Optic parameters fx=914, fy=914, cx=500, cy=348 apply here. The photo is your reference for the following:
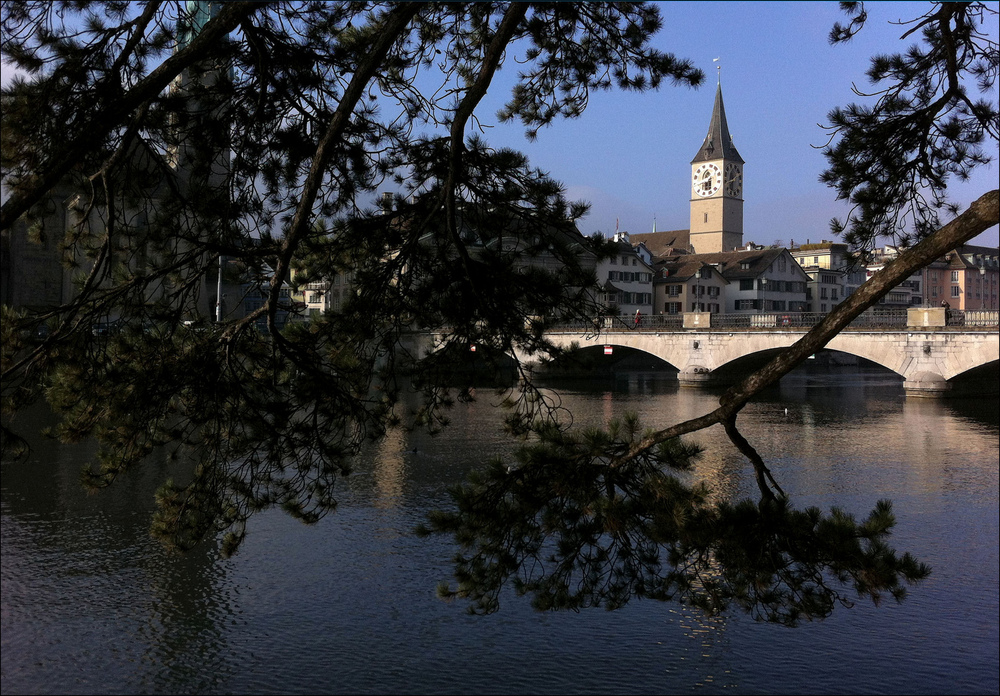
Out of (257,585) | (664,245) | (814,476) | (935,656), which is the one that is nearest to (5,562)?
(257,585)

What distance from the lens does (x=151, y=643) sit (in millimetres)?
8383

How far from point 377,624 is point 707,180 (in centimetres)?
7471

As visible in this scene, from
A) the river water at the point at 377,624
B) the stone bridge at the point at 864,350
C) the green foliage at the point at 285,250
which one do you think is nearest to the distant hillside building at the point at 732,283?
the stone bridge at the point at 864,350

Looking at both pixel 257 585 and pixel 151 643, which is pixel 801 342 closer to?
pixel 151 643

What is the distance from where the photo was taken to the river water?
777 cm

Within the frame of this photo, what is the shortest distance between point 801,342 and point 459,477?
12.4m

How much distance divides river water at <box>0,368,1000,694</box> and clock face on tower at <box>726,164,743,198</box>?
→ 66.4 metres

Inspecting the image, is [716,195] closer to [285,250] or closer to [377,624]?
[377,624]

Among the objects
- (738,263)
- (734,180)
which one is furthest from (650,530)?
(734,180)

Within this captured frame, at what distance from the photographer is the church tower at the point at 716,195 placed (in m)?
77.4

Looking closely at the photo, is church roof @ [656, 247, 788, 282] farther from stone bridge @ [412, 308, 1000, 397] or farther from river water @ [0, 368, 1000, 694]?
river water @ [0, 368, 1000, 694]

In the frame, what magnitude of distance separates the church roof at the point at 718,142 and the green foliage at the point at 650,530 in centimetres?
7349

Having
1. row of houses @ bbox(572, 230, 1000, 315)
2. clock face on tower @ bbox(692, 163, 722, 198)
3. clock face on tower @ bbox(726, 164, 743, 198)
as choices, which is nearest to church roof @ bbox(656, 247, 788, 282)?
row of houses @ bbox(572, 230, 1000, 315)

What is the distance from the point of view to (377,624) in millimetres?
8844
